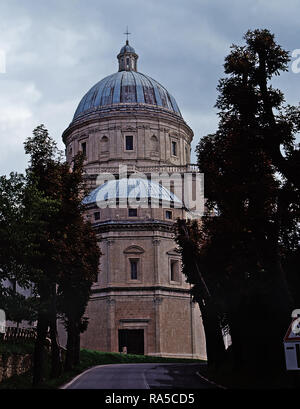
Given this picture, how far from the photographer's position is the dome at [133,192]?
5809 cm

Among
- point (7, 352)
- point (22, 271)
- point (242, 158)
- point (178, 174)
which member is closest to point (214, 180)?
point (242, 158)

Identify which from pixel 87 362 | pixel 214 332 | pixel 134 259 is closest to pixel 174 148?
pixel 134 259

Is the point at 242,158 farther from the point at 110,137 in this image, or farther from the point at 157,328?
the point at 110,137

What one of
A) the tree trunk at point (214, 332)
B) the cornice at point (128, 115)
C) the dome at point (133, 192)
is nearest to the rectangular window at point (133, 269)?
the dome at point (133, 192)

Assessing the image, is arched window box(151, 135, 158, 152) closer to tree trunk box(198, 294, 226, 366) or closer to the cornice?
the cornice

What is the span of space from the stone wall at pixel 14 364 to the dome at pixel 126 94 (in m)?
46.2

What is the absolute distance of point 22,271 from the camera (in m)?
22.8

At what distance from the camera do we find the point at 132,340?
54344 mm

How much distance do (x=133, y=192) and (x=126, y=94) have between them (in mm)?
17249

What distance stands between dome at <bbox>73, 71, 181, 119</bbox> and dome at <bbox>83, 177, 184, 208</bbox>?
43.2 feet

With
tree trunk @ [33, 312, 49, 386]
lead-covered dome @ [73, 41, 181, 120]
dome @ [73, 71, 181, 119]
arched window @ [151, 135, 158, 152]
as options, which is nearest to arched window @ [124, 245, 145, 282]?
arched window @ [151, 135, 158, 152]

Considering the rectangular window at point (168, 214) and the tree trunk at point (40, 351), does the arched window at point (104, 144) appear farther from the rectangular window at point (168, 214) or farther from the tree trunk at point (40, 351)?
the tree trunk at point (40, 351)

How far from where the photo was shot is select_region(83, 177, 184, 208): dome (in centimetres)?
5809
